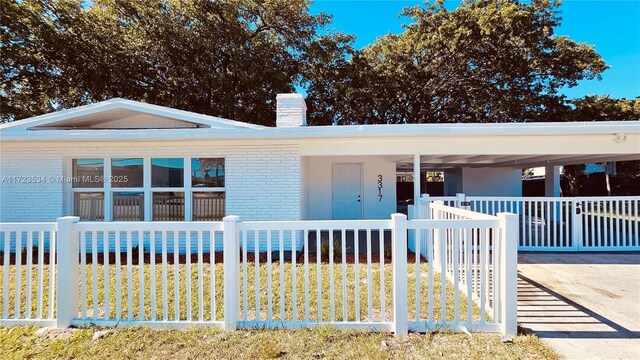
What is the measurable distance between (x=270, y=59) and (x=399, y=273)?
13.6m

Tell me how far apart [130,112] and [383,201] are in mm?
7583

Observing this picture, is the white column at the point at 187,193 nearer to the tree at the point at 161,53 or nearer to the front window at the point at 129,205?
the front window at the point at 129,205

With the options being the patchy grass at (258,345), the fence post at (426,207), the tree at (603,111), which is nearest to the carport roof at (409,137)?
the fence post at (426,207)

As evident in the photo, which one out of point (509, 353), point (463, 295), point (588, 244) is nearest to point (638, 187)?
point (588, 244)

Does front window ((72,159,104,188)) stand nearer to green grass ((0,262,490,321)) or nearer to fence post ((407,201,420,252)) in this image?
green grass ((0,262,490,321))

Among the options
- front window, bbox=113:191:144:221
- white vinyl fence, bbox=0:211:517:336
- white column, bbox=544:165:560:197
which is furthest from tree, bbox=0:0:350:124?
white vinyl fence, bbox=0:211:517:336

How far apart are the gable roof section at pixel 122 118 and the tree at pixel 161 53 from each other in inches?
269

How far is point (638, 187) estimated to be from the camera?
15625 millimetres

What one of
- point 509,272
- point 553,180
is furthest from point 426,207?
point 553,180

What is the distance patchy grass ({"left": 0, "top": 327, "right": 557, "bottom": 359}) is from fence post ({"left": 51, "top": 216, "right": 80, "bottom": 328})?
0.55ft

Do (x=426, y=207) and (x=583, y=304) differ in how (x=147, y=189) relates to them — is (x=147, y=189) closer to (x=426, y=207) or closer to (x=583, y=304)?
(x=426, y=207)

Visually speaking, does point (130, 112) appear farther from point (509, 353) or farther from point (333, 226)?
point (509, 353)

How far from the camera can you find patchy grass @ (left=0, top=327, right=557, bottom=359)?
8.54 ft

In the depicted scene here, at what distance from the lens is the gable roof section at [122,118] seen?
6.54m
